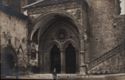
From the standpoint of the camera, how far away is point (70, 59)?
23875mm

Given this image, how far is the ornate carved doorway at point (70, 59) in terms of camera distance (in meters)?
23.8

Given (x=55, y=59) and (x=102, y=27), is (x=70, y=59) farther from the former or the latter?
(x=102, y=27)

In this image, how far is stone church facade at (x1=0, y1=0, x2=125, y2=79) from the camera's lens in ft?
74.4

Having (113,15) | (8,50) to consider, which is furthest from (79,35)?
(8,50)

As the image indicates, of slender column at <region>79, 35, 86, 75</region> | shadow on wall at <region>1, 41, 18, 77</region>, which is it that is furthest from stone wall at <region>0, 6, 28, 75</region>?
slender column at <region>79, 35, 86, 75</region>

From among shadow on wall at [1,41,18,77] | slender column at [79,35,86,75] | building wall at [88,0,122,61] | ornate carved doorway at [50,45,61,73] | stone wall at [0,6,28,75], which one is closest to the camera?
shadow on wall at [1,41,18,77]

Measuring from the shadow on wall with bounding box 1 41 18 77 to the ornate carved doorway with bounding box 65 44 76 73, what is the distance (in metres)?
3.66

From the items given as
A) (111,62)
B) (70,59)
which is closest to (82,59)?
(70,59)

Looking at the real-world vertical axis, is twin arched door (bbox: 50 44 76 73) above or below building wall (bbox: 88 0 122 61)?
below

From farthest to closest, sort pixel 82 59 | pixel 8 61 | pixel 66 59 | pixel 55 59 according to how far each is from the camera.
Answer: pixel 55 59 < pixel 66 59 < pixel 82 59 < pixel 8 61

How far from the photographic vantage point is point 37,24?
2380 centimetres

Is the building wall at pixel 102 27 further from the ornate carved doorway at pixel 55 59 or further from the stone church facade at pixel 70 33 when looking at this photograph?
the ornate carved doorway at pixel 55 59

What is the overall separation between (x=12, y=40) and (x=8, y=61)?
4.68 ft

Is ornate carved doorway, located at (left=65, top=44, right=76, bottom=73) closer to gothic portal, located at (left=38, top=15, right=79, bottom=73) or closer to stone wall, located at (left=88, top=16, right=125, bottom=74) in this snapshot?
gothic portal, located at (left=38, top=15, right=79, bottom=73)
